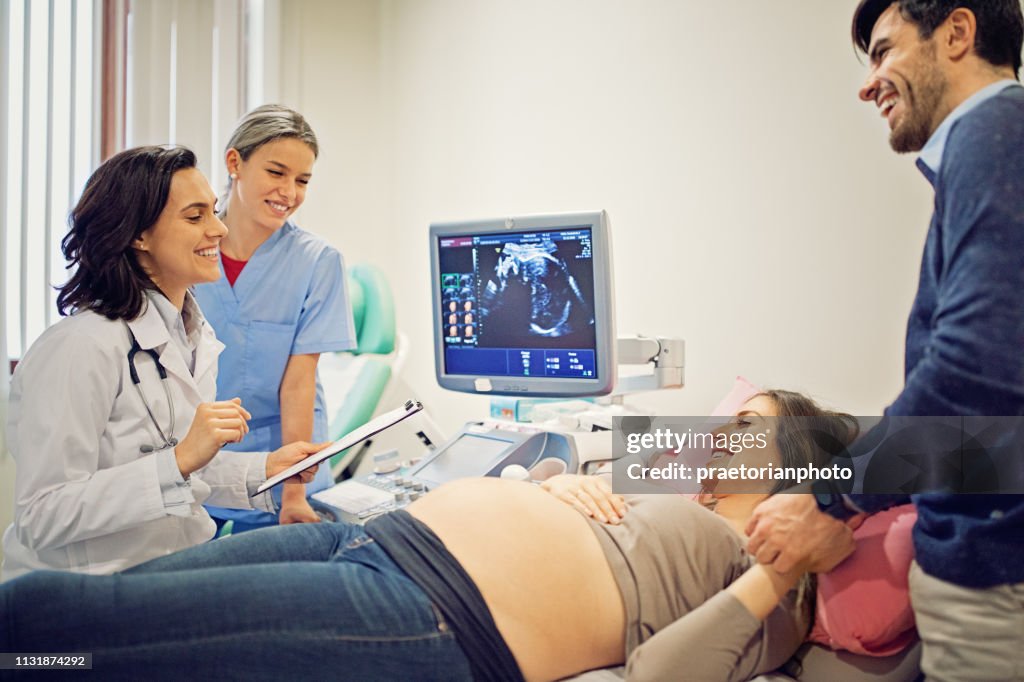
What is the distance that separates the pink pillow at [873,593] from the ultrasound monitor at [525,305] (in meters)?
0.67

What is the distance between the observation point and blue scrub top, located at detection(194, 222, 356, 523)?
72.6 inches

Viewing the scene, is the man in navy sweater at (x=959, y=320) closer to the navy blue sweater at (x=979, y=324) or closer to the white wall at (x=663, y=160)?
the navy blue sweater at (x=979, y=324)

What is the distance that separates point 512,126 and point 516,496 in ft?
5.81

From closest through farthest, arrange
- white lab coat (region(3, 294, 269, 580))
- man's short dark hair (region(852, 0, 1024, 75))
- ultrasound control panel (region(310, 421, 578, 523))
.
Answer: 1. man's short dark hair (region(852, 0, 1024, 75))
2. white lab coat (region(3, 294, 269, 580))
3. ultrasound control panel (region(310, 421, 578, 523))

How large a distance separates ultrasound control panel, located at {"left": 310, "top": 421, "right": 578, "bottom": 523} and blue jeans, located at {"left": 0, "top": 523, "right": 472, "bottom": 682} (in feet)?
1.72

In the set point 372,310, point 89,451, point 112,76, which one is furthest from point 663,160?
point 112,76

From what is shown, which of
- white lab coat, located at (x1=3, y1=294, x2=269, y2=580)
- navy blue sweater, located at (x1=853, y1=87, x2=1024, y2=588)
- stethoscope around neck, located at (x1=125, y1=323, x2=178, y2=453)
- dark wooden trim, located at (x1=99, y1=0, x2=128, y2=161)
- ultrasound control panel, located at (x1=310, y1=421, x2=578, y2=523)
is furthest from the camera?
dark wooden trim, located at (x1=99, y1=0, x2=128, y2=161)

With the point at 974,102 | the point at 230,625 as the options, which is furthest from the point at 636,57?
the point at 230,625

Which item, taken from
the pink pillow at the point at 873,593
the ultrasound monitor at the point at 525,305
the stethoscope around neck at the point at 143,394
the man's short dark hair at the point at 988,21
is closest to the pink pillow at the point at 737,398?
the ultrasound monitor at the point at 525,305

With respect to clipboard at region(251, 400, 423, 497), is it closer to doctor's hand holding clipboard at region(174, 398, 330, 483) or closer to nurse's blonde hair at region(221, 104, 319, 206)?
doctor's hand holding clipboard at region(174, 398, 330, 483)

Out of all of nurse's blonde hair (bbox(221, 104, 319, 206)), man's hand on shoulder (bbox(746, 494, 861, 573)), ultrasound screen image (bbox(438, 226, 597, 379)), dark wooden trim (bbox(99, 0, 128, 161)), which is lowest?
man's hand on shoulder (bbox(746, 494, 861, 573))

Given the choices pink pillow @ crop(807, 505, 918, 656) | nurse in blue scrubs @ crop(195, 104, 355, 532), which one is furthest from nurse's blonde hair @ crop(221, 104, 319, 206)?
pink pillow @ crop(807, 505, 918, 656)

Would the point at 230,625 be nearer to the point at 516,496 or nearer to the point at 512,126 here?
the point at 516,496

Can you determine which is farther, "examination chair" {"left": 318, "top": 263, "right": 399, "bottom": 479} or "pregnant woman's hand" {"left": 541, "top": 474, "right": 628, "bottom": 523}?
"examination chair" {"left": 318, "top": 263, "right": 399, "bottom": 479}
